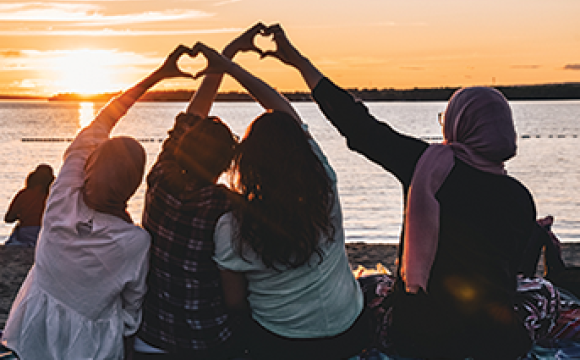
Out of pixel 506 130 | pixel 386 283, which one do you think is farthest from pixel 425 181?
pixel 386 283

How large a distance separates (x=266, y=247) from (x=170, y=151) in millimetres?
697

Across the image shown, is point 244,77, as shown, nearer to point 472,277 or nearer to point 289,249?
point 289,249

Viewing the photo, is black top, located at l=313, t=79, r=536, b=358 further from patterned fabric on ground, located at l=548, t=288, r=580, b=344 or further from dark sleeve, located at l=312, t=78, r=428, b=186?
patterned fabric on ground, located at l=548, t=288, r=580, b=344

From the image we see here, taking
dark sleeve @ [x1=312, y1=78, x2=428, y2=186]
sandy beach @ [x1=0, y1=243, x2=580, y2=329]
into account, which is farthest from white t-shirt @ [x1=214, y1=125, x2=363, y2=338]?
sandy beach @ [x1=0, y1=243, x2=580, y2=329]

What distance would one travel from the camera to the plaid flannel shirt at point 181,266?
302 cm

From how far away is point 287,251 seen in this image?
117 inches

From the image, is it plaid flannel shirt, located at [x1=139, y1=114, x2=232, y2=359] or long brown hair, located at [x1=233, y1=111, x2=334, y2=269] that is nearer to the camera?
long brown hair, located at [x1=233, y1=111, x2=334, y2=269]

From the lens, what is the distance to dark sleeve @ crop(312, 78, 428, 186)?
3.12 m

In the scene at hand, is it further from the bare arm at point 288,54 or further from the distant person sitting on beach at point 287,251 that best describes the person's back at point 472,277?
the bare arm at point 288,54

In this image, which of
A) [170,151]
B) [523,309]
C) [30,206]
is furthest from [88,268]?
[30,206]

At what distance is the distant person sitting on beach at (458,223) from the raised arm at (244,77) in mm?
278

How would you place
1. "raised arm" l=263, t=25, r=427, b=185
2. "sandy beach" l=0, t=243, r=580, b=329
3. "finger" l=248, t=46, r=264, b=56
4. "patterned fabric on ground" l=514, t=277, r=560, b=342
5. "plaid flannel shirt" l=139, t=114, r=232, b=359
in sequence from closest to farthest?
"plaid flannel shirt" l=139, t=114, r=232, b=359 < "raised arm" l=263, t=25, r=427, b=185 < "patterned fabric on ground" l=514, t=277, r=560, b=342 < "finger" l=248, t=46, r=264, b=56 < "sandy beach" l=0, t=243, r=580, b=329

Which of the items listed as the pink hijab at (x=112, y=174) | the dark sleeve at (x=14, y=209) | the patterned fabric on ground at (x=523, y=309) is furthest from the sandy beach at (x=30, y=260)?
the patterned fabric on ground at (x=523, y=309)

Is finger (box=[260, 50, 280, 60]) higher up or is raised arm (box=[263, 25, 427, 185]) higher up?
finger (box=[260, 50, 280, 60])
